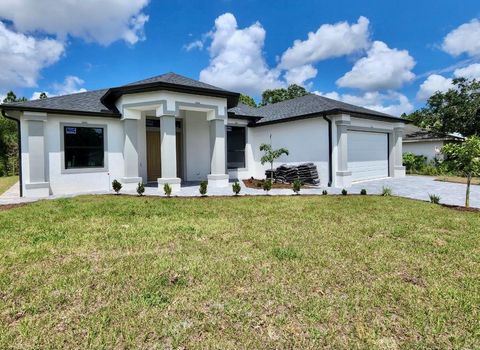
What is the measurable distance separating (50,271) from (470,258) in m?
6.15

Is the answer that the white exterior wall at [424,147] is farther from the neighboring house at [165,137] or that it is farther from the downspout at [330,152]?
the downspout at [330,152]

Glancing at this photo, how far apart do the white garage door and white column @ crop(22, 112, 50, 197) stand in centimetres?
1374

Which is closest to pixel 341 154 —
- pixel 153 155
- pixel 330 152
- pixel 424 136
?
pixel 330 152

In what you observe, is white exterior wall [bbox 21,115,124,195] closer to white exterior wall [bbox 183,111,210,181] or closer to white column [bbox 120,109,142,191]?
white column [bbox 120,109,142,191]

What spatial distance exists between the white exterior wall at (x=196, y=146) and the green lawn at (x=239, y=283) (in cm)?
840

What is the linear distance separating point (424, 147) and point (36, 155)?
1027 inches

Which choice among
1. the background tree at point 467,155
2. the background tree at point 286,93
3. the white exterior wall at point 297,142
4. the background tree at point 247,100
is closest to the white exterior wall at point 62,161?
the white exterior wall at point 297,142

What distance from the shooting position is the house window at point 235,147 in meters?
16.1

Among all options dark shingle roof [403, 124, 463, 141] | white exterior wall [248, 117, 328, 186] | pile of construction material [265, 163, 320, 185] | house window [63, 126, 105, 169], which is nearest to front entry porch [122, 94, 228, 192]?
house window [63, 126, 105, 169]

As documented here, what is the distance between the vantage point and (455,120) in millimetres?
23844

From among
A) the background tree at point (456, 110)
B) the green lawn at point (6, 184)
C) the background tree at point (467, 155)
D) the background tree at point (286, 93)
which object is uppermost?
the background tree at point (286, 93)

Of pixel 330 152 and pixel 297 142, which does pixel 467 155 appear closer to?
pixel 330 152

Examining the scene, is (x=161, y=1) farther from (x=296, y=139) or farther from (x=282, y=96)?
(x=282, y=96)

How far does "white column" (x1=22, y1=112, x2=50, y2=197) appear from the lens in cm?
1027
